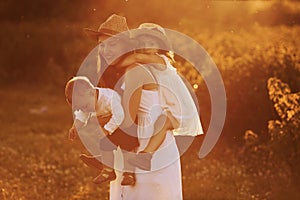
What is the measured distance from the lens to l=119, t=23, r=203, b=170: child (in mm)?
5219

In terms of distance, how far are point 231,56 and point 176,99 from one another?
7984 millimetres

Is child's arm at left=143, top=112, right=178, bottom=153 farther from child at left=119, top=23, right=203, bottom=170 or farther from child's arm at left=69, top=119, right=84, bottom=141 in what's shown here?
child's arm at left=69, top=119, right=84, bottom=141

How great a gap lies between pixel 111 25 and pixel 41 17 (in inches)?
679

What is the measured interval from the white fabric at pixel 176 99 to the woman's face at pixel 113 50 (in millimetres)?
208

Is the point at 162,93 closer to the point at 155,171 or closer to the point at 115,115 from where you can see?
the point at 115,115

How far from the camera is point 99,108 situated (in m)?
5.18

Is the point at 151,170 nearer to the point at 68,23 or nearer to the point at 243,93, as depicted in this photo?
the point at 243,93

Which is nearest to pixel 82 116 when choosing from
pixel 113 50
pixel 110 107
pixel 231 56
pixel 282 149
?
pixel 110 107

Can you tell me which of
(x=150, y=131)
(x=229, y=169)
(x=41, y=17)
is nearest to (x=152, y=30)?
(x=150, y=131)

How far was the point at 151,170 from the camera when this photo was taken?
5355 millimetres

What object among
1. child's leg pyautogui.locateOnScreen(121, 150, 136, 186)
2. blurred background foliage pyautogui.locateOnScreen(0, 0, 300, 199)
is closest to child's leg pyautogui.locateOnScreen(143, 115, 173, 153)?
child's leg pyautogui.locateOnScreen(121, 150, 136, 186)

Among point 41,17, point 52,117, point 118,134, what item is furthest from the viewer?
point 41,17

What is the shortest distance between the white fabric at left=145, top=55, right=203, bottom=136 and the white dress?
2.3 inches

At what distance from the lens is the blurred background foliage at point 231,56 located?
34.6 feet
